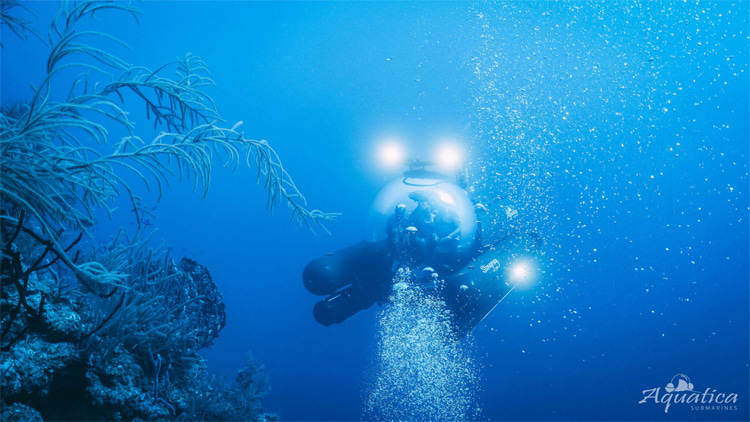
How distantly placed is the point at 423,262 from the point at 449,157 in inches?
107

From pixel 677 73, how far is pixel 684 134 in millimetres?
7053

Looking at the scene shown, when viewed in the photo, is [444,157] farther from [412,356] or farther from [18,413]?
[18,413]

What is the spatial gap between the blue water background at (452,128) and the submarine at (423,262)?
1033 cm

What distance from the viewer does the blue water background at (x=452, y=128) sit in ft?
60.1

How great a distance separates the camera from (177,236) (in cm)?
2162

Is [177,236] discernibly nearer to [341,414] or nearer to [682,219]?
[341,414]

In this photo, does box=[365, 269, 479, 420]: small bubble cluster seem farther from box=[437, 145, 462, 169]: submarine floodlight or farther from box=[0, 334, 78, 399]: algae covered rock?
box=[0, 334, 78, 399]: algae covered rock

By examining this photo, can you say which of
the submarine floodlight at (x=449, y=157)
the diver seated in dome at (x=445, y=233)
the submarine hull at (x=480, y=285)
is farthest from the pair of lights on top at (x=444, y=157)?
the submarine hull at (x=480, y=285)

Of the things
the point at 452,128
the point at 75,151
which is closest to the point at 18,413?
the point at 75,151

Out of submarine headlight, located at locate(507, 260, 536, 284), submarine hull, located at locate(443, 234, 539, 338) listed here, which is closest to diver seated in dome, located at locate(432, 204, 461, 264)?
submarine hull, located at locate(443, 234, 539, 338)

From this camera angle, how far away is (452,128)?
1973cm

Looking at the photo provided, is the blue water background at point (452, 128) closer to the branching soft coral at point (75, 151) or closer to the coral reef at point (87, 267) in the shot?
the coral reef at point (87, 267)

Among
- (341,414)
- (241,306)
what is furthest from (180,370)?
(241,306)

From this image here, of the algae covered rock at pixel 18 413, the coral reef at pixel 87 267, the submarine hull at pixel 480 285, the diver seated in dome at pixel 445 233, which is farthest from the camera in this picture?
the diver seated in dome at pixel 445 233
